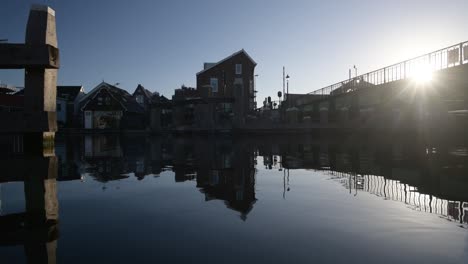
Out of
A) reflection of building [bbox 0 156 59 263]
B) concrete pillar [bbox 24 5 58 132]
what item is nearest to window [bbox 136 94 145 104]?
concrete pillar [bbox 24 5 58 132]

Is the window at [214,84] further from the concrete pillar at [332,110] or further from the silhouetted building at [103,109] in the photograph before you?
the concrete pillar at [332,110]

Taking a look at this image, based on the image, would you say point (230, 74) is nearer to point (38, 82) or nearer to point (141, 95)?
point (141, 95)

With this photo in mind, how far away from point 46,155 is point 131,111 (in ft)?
153

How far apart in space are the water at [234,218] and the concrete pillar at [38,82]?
1.04 meters

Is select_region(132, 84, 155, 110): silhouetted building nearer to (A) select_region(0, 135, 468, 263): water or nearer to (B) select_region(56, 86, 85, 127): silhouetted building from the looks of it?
(B) select_region(56, 86, 85, 127): silhouetted building

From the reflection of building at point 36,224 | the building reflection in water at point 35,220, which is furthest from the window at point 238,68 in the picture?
the reflection of building at point 36,224

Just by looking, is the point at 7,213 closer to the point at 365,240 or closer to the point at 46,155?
the point at 365,240

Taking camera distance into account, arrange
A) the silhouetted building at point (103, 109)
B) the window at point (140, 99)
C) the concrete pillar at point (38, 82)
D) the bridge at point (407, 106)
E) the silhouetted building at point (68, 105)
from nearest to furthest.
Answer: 1. the concrete pillar at point (38, 82)
2. the bridge at point (407, 106)
3. the silhouetted building at point (103, 109)
4. the silhouetted building at point (68, 105)
5. the window at point (140, 99)

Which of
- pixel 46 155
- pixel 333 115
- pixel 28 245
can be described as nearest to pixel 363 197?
pixel 28 245

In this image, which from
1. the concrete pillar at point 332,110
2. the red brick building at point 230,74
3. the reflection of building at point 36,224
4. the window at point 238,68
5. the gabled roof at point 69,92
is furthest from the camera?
the gabled roof at point 69,92

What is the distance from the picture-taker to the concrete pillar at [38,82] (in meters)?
6.45

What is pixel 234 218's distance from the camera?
3.49 meters

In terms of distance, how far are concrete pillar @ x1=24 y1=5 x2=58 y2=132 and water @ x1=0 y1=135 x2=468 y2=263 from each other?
104cm

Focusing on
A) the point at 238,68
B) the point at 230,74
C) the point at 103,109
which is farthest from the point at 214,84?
the point at 103,109
